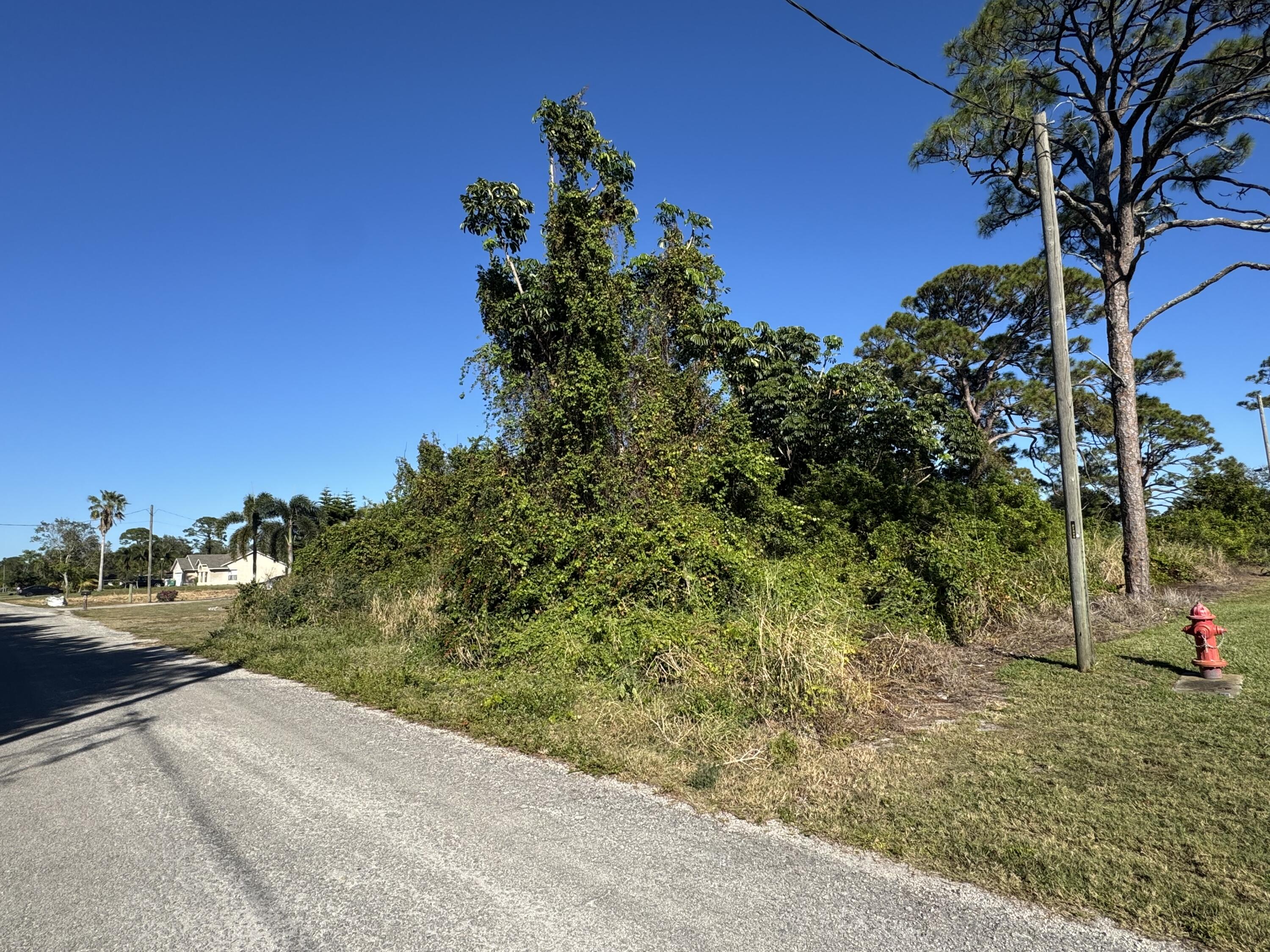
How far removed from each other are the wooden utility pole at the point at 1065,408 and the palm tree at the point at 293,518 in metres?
45.2

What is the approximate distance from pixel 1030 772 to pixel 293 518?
48352 mm

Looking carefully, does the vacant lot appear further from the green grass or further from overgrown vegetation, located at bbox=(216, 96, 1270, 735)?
the green grass

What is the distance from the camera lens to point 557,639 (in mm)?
8180

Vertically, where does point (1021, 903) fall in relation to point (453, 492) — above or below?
below

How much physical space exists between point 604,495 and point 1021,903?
25.0ft

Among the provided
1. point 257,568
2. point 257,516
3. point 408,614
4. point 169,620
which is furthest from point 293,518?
point 408,614

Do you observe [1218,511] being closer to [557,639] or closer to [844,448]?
[844,448]

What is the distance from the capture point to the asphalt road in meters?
2.92

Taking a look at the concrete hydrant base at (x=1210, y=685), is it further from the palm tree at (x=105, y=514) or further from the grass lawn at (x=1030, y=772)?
the palm tree at (x=105, y=514)

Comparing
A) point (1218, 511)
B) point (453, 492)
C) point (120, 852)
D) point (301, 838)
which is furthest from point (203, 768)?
point (1218, 511)

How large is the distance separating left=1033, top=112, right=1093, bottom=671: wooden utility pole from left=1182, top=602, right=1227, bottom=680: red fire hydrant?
2.97 feet

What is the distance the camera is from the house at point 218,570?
2795 inches

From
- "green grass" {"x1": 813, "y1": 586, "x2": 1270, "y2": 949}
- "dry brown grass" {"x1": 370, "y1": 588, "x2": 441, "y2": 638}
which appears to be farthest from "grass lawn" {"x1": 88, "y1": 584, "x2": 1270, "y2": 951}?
"dry brown grass" {"x1": 370, "y1": 588, "x2": 441, "y2": 638}

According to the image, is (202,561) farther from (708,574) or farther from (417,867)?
(417,867)
